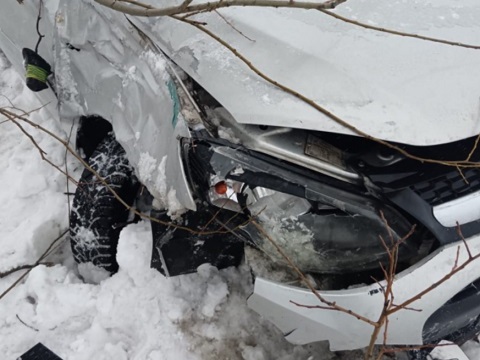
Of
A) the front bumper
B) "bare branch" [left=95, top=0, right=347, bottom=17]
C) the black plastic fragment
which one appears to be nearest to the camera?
"bare branch" [left=95, top=0, right=347, bottom=17]

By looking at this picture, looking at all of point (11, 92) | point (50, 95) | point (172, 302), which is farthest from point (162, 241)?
point (11, 92)

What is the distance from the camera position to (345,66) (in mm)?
2148

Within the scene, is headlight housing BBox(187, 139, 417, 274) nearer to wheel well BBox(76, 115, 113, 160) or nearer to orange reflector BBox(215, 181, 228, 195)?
orange reflector BBox(215, 181, 228, 195)

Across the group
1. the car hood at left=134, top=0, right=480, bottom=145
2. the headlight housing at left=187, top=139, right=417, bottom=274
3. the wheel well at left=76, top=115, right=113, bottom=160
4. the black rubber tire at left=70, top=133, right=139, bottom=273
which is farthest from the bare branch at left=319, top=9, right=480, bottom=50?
the wheel well at left=76, top=115, right=113, bottom=160

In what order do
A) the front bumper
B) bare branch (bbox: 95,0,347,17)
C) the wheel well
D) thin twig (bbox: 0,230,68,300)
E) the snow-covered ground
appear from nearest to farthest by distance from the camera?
1. bare branch (bbox: 95,0,347,17)
2. the front bumper
3. the snow-covered ground
4. thin twig (bbox: 0,230,68,300)
5. the wheel well

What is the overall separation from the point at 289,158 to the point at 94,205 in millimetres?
1166

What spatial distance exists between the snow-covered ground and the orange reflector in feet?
2.95

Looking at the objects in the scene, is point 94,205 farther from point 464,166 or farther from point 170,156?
point 464,166

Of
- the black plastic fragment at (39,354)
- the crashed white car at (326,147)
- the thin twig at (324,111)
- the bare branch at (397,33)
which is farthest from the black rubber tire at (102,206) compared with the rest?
the bare branch at (397,33)

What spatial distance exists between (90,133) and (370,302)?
5.64 ft

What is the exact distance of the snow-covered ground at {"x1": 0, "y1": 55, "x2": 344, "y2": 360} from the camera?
9.00ft

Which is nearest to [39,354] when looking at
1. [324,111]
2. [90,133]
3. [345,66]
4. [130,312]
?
[130,312]

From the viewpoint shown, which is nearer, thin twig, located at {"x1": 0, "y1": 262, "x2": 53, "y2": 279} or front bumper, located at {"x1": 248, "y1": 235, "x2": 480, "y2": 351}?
front bumper, located at {"x1": 248, "y1": 235, "x2": 480, "y2": 351}

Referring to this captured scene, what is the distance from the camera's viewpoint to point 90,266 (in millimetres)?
2996
